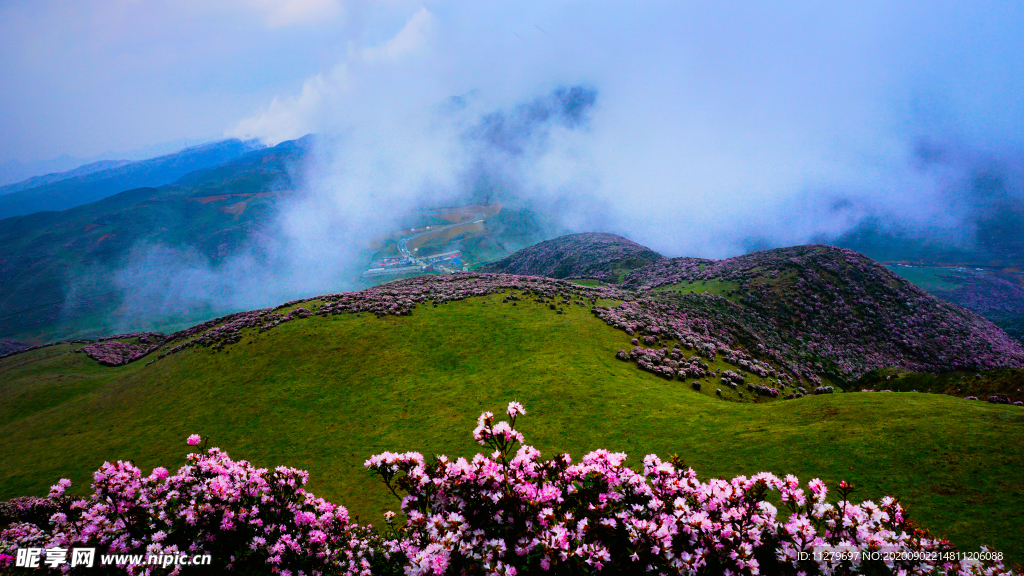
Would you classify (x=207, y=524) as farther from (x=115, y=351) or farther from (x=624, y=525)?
(x=115, y=351)

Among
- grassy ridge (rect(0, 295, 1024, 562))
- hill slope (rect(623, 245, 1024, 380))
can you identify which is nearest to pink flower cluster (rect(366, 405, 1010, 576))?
grassy ridge (rect(0, 295, 1024, 562))

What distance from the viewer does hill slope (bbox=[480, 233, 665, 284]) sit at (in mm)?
86250

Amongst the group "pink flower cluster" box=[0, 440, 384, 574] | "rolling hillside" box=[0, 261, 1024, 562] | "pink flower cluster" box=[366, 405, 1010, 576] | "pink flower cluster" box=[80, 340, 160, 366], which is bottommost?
"pink flower cluster" box=[80, 340, 160, 366]

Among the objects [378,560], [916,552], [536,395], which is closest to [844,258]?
[536,395]

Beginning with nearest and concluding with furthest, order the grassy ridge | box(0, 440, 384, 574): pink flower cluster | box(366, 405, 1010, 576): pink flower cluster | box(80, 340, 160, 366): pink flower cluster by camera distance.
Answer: box(366, 405, 1010, 576): pink flower cluster, box(0, 440, 384, 574): pink flower cluster, the grassy ridge, box(80, 340, 160, 366): pink flower cluster

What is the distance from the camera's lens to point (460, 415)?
1900cm

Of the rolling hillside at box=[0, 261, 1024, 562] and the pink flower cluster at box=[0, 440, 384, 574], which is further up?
the pink flower cluster at box=[0, 440, 384, 574]

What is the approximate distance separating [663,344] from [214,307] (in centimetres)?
23172

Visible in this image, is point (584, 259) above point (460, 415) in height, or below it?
above

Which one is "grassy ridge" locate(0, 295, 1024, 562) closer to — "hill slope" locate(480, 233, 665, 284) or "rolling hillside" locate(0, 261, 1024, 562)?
"rolling hillside" locate(0, 261, 1024, 562)

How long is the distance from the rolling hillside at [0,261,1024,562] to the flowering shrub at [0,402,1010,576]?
7645mm

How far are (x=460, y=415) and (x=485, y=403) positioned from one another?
1554mm

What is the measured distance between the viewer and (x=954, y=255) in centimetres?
19550

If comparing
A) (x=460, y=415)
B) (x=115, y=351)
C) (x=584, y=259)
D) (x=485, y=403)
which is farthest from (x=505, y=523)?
(x=584, y=259)
